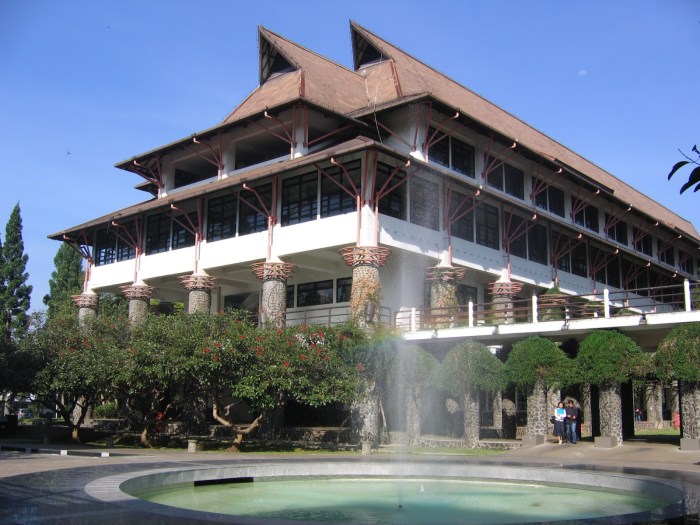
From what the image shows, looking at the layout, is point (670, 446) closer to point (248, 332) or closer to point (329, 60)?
point (248, 332)

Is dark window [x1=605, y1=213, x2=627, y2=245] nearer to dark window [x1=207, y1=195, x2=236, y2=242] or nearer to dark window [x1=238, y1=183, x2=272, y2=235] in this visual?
dark window [x1=238, y1=183, x2=272, y2=235]

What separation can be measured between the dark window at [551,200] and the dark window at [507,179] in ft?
5.38

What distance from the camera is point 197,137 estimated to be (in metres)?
35.8

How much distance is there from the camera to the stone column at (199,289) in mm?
34125

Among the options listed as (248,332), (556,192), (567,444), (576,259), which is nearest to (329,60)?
(556,192)

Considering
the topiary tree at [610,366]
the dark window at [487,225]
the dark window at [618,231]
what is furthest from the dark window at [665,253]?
the topiary tree at [610,366]

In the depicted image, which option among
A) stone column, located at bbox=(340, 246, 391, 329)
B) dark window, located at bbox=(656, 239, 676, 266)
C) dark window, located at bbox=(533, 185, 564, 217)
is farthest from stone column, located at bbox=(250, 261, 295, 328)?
dark window, located at bbox=(656, 239, 676, 266)

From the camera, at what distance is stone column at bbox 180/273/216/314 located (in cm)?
3412

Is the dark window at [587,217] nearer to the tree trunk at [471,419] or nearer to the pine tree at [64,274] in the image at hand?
the tree trunk at [471,419]

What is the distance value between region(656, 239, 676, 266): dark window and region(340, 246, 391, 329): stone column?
101 feet

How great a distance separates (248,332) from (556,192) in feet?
77.7

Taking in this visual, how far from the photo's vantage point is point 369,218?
28781 millimetres

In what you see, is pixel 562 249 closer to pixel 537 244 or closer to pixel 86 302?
pixel 537 244

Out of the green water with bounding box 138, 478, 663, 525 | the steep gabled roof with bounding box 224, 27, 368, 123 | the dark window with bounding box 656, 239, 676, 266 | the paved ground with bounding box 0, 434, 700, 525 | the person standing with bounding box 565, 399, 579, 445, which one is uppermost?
the steep gabled roof with bounding box 224, 27, 368, 123
